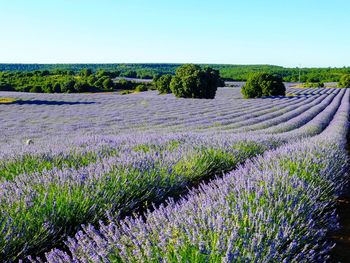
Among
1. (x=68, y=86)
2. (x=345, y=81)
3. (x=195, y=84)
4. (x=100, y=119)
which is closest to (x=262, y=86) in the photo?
(x=195, y=84)

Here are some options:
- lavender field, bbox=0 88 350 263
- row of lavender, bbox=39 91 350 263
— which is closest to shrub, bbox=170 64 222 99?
lavender field, bbox=0 88 350 263

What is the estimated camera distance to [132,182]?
3.88m

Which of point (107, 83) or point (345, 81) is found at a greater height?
point (345, 81)

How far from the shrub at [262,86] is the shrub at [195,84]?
12.0 feet

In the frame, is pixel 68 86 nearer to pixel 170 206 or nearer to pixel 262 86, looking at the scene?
pixel 262 86

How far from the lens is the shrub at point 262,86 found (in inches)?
1587

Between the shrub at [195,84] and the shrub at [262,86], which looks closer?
the shrub at [262,86]

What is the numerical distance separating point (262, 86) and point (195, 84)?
22.3 ft

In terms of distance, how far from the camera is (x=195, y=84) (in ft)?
137

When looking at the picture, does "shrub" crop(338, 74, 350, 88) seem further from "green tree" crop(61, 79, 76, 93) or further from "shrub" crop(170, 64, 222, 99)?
"green tree" crop(61, 79, 76, 93)

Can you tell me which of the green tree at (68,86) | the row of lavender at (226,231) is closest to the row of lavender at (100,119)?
the row of lavender at (226,231)

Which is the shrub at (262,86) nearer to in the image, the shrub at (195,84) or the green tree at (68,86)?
the shrub at (195,84)

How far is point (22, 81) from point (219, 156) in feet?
184

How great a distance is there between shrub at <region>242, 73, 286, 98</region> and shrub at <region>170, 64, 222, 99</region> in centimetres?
367
